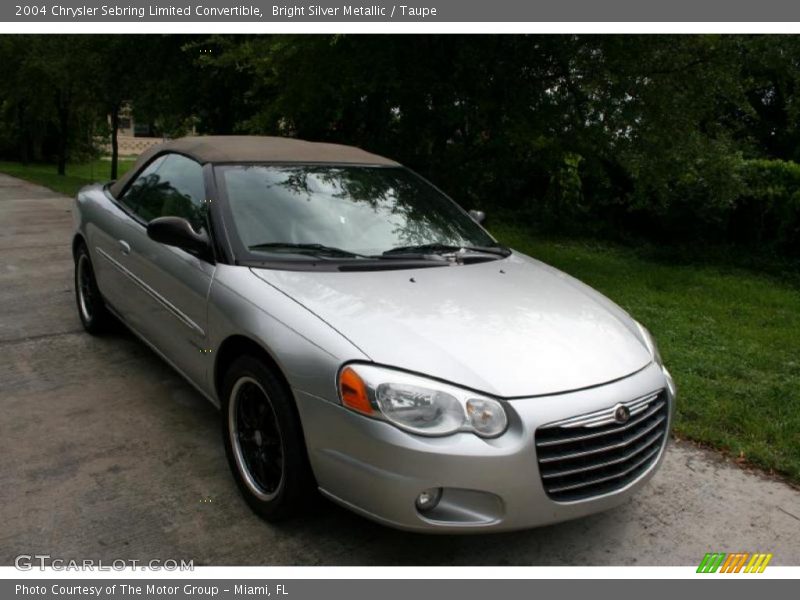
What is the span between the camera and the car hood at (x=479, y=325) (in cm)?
263

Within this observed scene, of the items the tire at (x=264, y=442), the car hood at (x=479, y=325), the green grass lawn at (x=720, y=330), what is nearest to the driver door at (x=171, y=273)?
the tire at (x=264, y=442)

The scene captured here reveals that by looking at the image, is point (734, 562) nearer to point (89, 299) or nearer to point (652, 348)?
point (652, 348)

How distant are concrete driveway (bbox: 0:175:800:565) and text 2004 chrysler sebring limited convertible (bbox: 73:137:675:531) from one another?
0.71ft

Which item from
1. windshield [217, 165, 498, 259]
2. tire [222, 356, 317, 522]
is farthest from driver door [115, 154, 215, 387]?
tire [222, 356, 317, 522]

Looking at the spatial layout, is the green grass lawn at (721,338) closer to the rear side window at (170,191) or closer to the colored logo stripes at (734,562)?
the colored logo stripes at (734,562)

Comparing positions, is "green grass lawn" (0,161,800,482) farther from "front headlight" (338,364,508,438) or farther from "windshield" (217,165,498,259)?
"front headlight" (338,364,508,438)

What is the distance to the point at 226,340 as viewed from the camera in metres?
3.21

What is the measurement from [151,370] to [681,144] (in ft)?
19.3

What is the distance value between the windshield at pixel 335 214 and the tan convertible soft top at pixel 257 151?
10 centimetres

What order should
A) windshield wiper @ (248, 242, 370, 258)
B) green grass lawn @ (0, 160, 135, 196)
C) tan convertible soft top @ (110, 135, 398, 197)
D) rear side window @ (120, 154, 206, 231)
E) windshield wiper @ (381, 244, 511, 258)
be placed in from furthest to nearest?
green grass lawn @ (0, 160, 135, 196) → tan convertible soft top @ (110, 135, 398, 197) → rear side window @ (120, 154, 206, 231) → windshield wiper @ (381, 244, 511, 258) → windshield wiper @ (248, 242, 370, 258)

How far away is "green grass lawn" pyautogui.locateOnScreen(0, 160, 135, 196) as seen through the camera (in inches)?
753

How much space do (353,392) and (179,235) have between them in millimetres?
1417

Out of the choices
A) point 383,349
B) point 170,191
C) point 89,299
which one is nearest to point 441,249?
point 383,349
